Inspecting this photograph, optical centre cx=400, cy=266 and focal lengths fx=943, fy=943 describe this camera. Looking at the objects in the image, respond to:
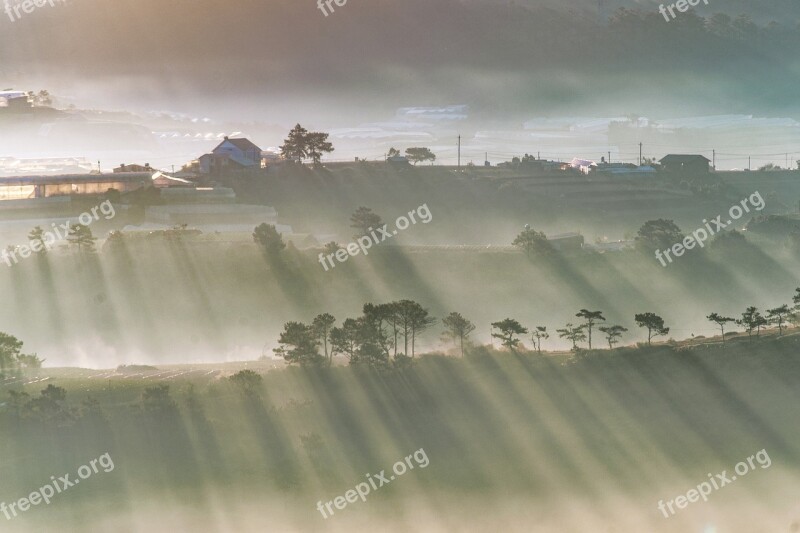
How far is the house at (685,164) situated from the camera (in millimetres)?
119125

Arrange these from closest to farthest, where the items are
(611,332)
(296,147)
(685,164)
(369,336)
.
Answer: (369,336) → (611,332) → (296,147) → (685,164)

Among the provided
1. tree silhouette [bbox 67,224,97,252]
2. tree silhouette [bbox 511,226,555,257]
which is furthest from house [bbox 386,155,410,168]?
tree silhouette [bbox 67,224,97,252]

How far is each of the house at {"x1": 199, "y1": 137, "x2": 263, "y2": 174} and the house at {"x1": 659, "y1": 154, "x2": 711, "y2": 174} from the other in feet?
171

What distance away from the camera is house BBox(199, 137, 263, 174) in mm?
98562

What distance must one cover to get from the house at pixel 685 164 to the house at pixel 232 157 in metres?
52.1

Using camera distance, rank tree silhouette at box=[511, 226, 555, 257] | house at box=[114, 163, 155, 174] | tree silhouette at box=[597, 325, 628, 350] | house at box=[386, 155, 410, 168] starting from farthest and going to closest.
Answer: house at box=[386, 155, 410, 168] < house at box=[114, 163, 155, 174] < tree silhouette at box=[511, 226, 555, 257] < tree silhouette at box=[597, 325, 628, 350]

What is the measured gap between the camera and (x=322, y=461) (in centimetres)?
4347

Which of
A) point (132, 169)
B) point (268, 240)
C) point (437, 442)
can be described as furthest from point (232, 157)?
point (437, 442)

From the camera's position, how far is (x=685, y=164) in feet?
395

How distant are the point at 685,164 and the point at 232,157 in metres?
57.8

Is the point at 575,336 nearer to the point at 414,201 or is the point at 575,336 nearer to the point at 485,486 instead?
the point at 485,486

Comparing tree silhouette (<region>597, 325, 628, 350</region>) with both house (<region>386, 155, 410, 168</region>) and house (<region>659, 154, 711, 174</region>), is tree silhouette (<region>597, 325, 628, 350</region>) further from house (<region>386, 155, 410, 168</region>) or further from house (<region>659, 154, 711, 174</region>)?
house (<region>659, 154, 711, 174</region>)

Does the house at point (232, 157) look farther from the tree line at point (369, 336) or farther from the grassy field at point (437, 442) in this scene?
the grassy field at point (437, 442)

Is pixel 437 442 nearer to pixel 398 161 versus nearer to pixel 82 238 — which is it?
pixel 82 238
